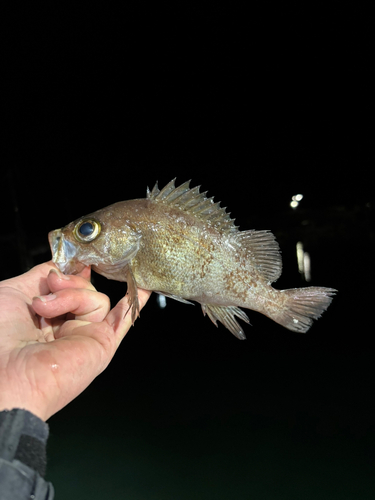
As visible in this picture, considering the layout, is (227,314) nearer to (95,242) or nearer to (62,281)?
(95,242)

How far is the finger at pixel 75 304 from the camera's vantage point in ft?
8.09

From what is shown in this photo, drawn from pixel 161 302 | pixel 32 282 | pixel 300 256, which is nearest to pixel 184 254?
pixel 32 282

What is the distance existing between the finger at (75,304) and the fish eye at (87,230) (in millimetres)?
484

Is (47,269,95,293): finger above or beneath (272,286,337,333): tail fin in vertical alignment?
above

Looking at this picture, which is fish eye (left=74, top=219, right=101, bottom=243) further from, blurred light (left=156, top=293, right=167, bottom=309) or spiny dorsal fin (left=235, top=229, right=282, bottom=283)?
blurred light (left=156, top=293, right=167, bottom=309)

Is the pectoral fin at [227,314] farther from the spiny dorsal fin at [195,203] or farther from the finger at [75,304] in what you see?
the finger at [75,304]

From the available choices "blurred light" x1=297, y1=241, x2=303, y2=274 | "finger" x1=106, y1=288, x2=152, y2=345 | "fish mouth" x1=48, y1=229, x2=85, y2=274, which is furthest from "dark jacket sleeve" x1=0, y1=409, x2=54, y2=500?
"blurred light" x1=297, y1=241, x2=303, y2=274

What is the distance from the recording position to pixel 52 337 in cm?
282

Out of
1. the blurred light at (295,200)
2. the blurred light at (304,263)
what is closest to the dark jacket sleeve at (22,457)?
the blurred light at (304,263)

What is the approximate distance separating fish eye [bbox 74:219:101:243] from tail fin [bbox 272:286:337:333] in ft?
5.82

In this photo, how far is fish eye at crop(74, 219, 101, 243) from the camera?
9.65 ft

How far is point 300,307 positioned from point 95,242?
1961 mm

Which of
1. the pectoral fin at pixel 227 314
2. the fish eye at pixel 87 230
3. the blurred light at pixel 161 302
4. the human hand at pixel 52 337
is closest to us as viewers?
the human hand at pixel 52 337

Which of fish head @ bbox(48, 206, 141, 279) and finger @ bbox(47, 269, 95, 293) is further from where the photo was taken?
fish head @ bbox(48, 206, 141, 279)
